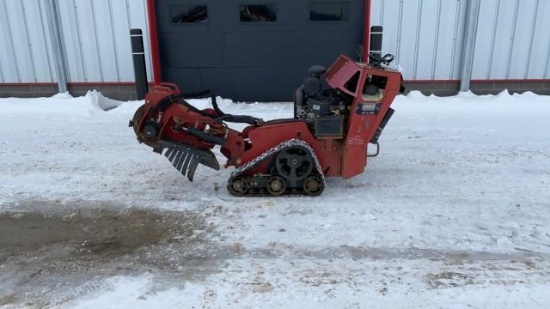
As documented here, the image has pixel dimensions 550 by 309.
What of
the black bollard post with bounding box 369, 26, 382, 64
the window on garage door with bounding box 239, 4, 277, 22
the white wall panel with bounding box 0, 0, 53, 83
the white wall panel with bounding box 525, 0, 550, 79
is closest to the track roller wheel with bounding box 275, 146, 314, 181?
the black bollard post with bounding box 369, 26, 382, 64

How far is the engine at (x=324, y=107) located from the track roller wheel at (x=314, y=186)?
1.35 feet

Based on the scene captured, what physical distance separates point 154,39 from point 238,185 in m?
5.70

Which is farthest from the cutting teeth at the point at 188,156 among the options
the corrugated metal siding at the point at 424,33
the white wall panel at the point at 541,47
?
the white wall panel at the point at 541,47

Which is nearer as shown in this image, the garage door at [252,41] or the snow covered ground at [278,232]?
the snow covered ground at [278,232]

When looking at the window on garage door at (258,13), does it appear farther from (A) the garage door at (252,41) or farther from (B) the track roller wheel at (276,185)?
(B) the track roller wheel at (276,185)

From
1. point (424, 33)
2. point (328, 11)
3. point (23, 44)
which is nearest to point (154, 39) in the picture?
point (23, 44)

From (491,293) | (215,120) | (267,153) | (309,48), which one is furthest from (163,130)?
(309,48)

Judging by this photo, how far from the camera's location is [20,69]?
948 centimetres

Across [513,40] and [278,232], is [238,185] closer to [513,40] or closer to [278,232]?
[278,232]

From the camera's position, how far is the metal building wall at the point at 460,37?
8.79 m

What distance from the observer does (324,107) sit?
4258 mm

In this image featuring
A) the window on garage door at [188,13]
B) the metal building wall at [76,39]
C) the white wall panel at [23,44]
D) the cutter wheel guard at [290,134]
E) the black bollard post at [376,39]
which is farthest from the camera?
the white wall panel at [23,44]

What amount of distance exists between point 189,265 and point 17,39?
27.1 feet

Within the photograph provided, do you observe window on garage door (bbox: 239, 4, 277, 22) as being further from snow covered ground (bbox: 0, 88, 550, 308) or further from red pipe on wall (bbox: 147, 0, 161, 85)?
snow covered ground (bbox: 0, 88, 550, 308)
